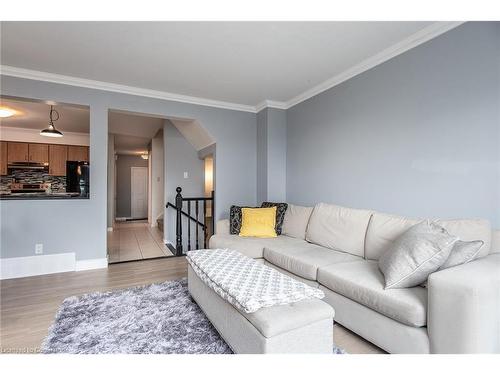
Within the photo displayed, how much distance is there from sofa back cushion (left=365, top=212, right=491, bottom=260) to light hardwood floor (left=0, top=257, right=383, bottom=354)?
2.37 ft

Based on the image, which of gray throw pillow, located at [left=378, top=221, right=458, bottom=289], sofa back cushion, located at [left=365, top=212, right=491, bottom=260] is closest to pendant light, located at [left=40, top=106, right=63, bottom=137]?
sofa back cushion, located at [left=365, top=212, right=491, bottom=260]

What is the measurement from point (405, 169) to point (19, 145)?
7684 mm

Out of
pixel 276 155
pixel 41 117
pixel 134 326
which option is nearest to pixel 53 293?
pixel 134 326

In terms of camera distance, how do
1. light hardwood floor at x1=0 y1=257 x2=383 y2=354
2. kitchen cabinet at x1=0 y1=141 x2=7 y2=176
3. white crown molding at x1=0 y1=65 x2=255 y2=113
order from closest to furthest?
light hardwood floor at x1=0 y1=257 x2=383 y2=354 < white crown molding at x1=0 y1=65 x2=255 y2=113 < kitchen cabinet at x1=0 y1=141 x2=7 y2=176

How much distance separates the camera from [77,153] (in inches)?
256

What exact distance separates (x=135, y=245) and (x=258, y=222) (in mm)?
2731

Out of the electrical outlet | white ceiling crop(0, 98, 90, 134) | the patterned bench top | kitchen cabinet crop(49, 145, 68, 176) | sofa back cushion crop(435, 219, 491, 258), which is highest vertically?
white ceiling crop(0, 98, 90, 134)

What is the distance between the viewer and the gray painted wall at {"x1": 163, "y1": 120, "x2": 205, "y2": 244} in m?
5.00

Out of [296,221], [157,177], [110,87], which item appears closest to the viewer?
[296,221]

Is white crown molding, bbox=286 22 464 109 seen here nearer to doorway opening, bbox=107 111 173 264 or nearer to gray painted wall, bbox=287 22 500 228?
gray painted wall, bbox=287 22 500 228

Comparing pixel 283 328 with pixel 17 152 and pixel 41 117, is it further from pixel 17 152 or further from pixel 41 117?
pixel 17 152

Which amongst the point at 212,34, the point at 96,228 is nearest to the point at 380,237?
the point at 212,34

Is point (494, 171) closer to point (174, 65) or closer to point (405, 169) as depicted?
point (405, 169)

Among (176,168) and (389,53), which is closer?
(389,53)
